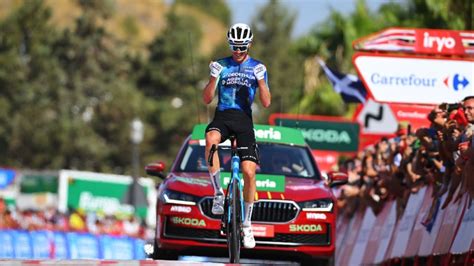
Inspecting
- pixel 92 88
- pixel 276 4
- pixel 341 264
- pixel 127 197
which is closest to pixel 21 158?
pixel 92 88

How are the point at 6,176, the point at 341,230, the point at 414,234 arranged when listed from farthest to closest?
the point at 6,176 → the point at 341,230 → the point at 414,234

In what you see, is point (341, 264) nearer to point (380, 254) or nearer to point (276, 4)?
point (380, 254)

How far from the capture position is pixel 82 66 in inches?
3519

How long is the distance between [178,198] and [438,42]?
606 cm

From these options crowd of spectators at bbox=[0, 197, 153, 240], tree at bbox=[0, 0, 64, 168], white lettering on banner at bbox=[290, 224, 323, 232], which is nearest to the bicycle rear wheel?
white lettering on banner at bbox=[290, 224, 323, 232]

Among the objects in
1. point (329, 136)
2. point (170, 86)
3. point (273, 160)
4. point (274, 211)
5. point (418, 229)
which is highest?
point (273, 160)

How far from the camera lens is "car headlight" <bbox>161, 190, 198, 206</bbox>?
1442 centimetres

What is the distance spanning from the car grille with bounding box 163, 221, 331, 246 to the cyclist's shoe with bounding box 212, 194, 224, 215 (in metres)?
1.13

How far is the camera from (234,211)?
12.9 m

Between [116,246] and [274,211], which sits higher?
[274,211]

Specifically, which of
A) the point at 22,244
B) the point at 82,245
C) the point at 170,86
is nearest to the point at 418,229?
the point at 82,245

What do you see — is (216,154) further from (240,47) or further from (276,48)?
(276,48)

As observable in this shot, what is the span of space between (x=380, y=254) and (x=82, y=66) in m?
71.6

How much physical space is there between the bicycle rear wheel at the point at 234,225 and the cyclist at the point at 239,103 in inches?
5.6
